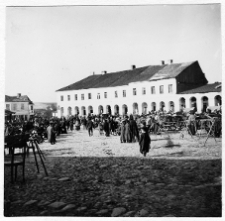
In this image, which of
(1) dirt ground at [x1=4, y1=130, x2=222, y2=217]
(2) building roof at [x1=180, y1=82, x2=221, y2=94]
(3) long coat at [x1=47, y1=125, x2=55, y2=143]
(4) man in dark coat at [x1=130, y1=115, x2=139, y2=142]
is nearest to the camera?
(1) dirt ground at [x1=4, y1=130, x2=222, y2=217]

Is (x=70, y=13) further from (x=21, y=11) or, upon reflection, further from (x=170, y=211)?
(x=170, y=211)

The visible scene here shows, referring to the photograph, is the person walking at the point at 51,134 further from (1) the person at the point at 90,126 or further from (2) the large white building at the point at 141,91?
(1) the person at the point at 90,126

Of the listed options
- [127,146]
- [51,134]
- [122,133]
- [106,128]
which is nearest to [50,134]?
[51,134]

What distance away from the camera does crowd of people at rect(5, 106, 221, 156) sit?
4777 mm

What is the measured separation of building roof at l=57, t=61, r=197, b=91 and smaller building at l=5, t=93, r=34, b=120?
0.73 metres

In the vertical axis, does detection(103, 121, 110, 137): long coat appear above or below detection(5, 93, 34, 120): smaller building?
below

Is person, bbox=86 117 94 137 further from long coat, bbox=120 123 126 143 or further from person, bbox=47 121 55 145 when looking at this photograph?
person, bbox=47 121 55 145

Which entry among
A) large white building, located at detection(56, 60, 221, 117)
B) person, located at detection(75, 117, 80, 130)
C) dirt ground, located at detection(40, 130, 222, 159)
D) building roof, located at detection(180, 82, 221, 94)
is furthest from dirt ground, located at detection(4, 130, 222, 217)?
building roof, located at detection(180, 82, 221, 94)

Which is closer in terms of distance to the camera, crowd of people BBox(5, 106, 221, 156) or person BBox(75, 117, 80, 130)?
crowd of people BBox(5, 106, 221, 156)

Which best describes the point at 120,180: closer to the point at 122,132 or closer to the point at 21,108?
the point at 122,132

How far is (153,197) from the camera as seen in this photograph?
13.7 ft

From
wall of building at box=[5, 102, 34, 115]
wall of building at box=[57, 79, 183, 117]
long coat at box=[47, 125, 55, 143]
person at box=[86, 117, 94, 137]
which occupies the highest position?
wall of building at box=[57, 79, 183, 117]

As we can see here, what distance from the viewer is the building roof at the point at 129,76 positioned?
4859mm
